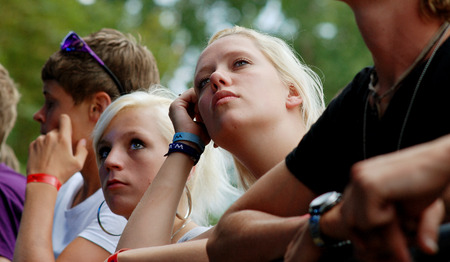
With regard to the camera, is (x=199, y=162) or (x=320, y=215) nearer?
(x=320, y=215)

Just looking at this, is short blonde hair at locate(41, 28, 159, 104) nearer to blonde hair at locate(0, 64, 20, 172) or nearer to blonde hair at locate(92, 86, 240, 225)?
blonde hair at locate(0, 64, 20, 172)

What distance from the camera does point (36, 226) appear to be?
3.50m

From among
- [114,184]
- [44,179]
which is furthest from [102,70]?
[114,184]

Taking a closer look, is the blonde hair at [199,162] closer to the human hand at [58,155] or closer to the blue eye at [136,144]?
the blue eye at [136,144]

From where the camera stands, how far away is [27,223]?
3531 millimetres

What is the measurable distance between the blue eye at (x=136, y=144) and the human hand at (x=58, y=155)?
2.48 ft

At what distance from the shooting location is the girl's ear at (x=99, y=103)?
4.38m

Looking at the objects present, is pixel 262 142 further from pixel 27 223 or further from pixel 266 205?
pixel 27 223

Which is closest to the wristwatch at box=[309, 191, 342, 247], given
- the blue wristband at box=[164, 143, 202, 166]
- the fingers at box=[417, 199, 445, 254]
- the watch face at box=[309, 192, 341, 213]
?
the watch face at box=[309, 192, 341, 213]

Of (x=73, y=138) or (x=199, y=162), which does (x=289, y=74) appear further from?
(x=73, y=138)

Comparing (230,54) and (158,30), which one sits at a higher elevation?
(158,30)

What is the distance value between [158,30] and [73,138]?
32.4ft

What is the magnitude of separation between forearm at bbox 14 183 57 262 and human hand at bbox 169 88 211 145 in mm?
999

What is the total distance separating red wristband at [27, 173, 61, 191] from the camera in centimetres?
381
